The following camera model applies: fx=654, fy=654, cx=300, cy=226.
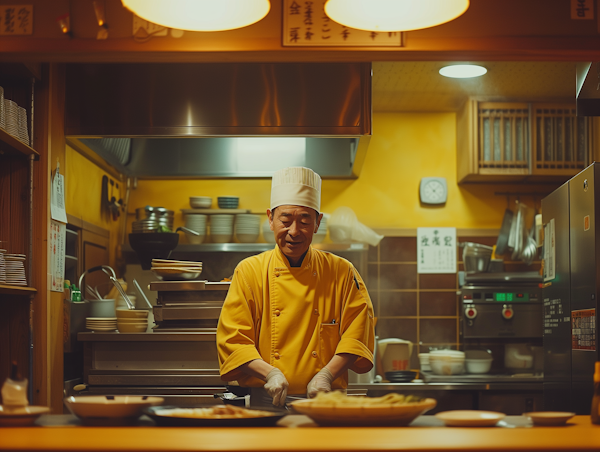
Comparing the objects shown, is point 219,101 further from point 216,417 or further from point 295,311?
point 216,417

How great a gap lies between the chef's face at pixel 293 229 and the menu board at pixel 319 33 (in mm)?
840

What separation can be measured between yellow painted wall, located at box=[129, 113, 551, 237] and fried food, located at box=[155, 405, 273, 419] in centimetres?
366

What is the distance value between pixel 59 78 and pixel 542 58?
261 cm

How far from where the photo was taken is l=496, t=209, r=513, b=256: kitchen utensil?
5270mm

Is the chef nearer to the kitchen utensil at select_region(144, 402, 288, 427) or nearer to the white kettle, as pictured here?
the kitchen utensil at select_region(144, 402, 288, 427)

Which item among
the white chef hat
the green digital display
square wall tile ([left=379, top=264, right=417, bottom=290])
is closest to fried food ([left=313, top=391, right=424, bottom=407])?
the white chef hat

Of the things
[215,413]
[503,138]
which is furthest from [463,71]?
[215,413]

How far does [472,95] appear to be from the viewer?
5.11 meters

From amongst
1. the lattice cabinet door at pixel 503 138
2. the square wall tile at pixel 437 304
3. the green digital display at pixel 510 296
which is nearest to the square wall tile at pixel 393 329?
the square wall tile at pixel 437 304

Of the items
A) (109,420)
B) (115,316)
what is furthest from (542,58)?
(115,316)

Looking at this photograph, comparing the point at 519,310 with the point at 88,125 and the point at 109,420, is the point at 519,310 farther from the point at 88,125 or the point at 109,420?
the point at 109,420

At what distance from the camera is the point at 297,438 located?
5.10 feet

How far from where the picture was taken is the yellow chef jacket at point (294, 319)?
2693 millimetres

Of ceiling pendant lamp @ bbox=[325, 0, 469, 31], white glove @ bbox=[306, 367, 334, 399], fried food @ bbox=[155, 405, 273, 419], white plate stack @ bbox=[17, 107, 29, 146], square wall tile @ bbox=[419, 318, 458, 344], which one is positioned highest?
ceiling pendant lamp @ bbox=[325, 0, 469, 31]
